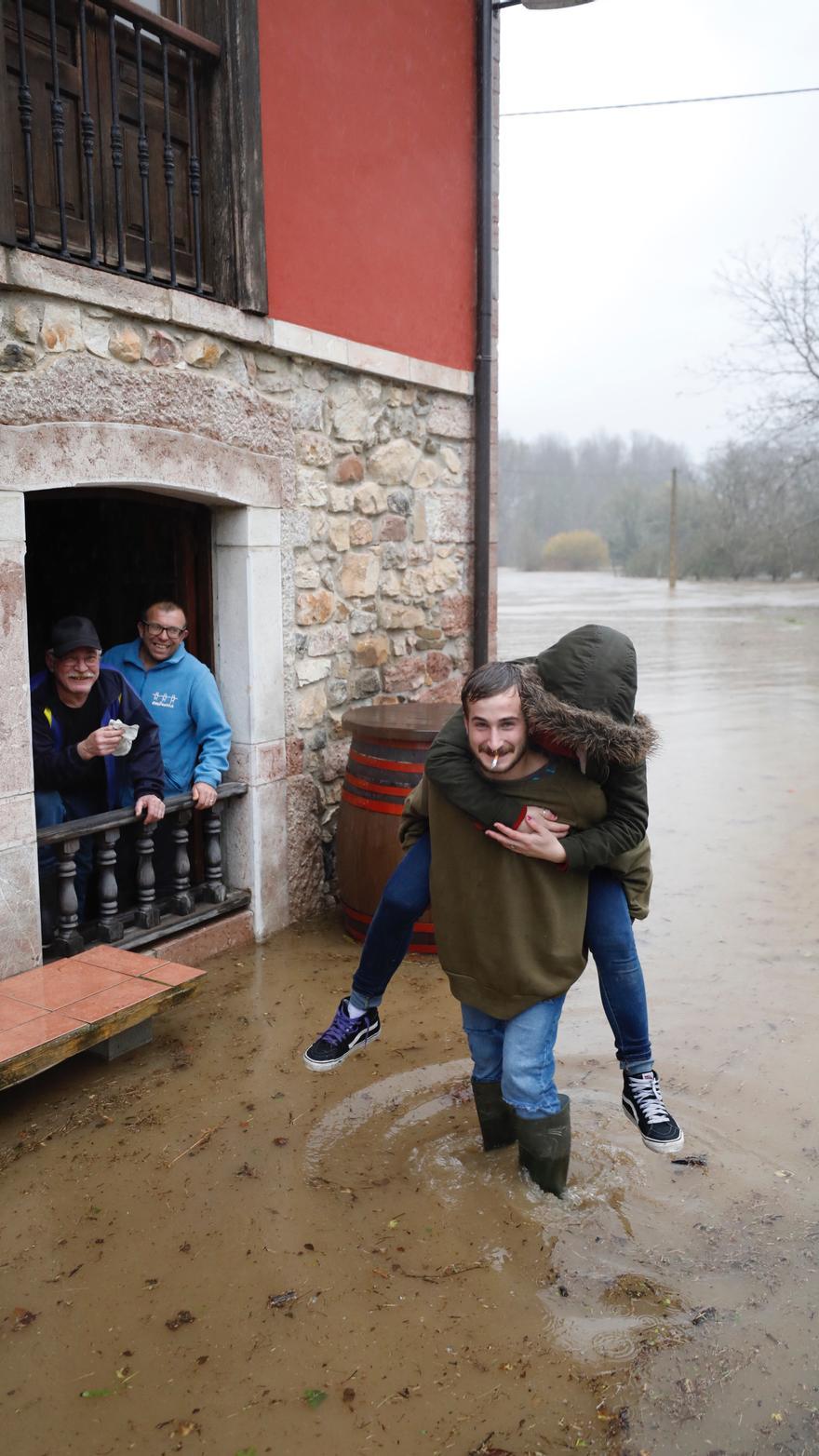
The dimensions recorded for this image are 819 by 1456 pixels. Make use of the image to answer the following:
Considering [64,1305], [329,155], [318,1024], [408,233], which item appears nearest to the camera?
[64,1305]

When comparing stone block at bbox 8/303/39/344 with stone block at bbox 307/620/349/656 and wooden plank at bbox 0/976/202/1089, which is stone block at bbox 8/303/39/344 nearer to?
stone block at bbox 307/620/349/656

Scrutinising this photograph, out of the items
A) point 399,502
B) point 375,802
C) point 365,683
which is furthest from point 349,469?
point 375,802

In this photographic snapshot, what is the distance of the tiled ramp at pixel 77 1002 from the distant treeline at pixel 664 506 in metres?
26.6

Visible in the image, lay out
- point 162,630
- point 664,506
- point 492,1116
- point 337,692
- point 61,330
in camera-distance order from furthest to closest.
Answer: point 664,506, point 337,692, point 162,630, point 61,330, point 492,1116

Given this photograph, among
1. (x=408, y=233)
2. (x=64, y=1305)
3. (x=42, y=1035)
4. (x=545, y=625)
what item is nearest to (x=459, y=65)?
(x=408, y=233)

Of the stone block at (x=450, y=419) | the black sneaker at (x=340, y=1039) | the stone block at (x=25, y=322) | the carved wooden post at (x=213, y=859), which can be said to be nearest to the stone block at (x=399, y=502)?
the stone block at (x=450, y=419)

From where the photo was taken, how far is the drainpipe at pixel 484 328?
6.04m

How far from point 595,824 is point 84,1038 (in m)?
1.79

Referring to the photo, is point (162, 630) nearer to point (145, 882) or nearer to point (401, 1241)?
point (145, 882)

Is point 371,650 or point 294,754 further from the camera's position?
point 371,650

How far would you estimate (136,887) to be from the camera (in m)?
4.85

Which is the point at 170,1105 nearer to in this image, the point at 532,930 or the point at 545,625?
the point at 532,930

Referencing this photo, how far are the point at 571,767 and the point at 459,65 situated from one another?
4825mm

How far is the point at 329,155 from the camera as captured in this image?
508 centimetres
